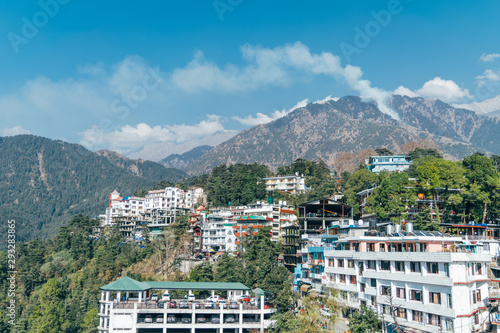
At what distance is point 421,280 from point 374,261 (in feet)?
20.3

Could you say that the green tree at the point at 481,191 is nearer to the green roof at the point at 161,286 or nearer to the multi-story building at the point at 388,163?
the green roof at the point at 161,286

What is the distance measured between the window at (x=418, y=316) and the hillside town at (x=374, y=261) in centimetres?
8

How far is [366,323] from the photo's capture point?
31703 mm

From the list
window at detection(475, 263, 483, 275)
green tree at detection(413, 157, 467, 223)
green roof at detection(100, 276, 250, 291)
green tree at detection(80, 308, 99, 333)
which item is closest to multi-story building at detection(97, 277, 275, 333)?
green roof at detection(100, 276, 250, 291)

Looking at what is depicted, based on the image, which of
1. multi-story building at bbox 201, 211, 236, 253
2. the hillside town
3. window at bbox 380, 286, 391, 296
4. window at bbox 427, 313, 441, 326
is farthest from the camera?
multi-story building at bbox 201, 211, 236, 253

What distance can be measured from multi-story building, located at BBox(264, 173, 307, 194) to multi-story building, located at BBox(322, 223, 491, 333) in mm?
51042

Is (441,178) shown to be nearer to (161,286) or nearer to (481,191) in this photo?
(481,191)

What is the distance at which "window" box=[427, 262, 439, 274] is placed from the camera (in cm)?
3114

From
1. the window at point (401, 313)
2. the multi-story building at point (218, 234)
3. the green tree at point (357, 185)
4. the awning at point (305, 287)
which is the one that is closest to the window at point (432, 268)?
the window at point (401, 313)

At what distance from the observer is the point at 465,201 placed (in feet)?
167

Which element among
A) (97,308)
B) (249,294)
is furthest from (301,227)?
(97,308)

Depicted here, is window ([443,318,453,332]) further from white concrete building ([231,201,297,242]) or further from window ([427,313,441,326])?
white concrete building ([231,201,297,242])

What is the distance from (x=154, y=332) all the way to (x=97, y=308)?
18906mm

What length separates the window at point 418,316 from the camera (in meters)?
31.8
